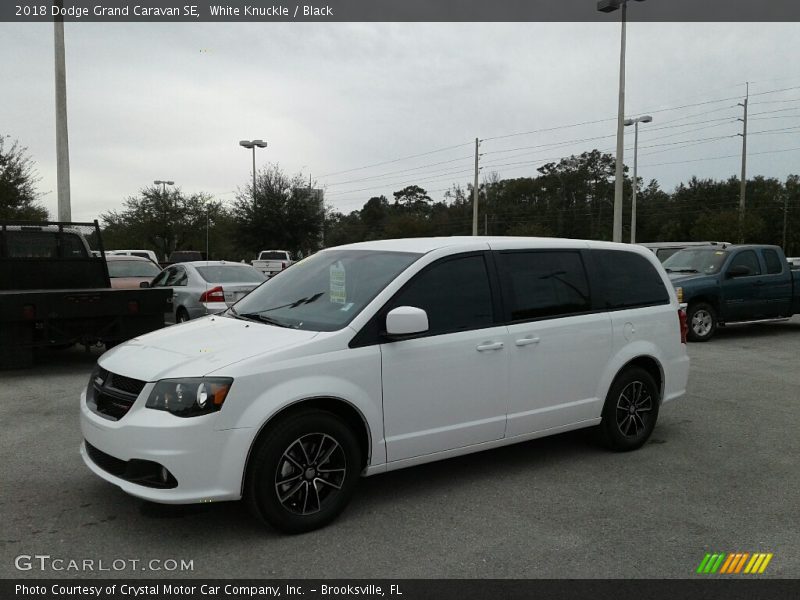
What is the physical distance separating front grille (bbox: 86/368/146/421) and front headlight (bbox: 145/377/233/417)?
19 cm

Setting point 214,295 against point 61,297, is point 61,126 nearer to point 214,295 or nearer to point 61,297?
point 214,295

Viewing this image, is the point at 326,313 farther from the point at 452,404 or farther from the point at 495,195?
the point at 495,195

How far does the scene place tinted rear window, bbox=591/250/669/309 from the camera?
221 inches

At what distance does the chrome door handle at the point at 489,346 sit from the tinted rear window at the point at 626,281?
1.23m

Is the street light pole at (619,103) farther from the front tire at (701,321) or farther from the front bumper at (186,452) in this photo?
the front bumper at (186,452)

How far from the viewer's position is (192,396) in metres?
3.73

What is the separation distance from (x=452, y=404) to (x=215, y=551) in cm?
171

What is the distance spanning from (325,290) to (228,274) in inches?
345

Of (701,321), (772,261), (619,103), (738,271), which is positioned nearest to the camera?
(701,321)

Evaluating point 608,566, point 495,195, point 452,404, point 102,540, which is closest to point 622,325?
point 452,404

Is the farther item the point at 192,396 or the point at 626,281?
the point at 626,281

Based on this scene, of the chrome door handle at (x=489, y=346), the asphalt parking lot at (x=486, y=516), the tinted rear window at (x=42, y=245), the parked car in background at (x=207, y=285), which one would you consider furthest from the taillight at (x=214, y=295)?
the chrome door handle at (x=489, y=346)

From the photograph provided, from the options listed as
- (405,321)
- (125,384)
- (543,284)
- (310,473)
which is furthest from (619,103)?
(125,384)

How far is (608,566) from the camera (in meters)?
3.62
